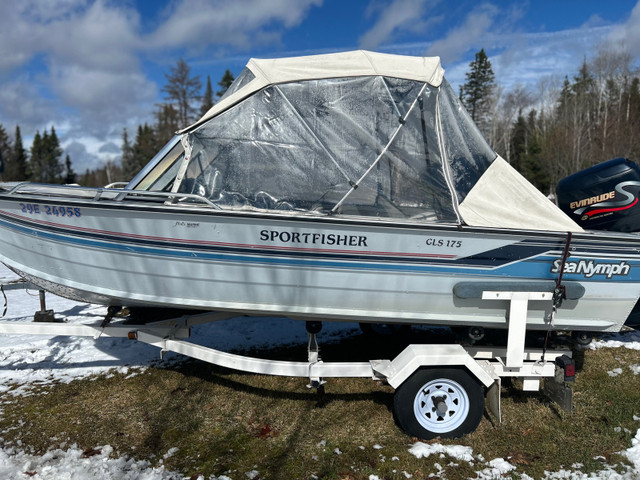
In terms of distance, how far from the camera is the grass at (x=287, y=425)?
3.30 metres

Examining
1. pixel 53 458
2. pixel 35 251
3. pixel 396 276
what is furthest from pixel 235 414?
pixel 35 251

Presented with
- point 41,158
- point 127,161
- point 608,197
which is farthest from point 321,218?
point 41,158

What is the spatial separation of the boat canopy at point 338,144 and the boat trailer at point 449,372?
0.99m

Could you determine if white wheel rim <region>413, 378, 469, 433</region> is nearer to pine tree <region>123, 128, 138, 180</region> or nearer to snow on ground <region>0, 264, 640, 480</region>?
snow on ground <region>0, 264, 640, 480</region>

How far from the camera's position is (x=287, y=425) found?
3.82 metres

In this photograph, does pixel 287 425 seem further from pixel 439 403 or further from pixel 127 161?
pixel 127 161

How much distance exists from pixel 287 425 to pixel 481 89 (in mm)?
36637

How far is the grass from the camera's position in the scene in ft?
10.8

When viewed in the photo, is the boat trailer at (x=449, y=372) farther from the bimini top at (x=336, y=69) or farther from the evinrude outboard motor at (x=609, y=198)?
the bimini top at (x=336, y=69)

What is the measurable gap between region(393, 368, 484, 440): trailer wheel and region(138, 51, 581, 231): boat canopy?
1.31 m

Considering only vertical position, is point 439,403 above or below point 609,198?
below

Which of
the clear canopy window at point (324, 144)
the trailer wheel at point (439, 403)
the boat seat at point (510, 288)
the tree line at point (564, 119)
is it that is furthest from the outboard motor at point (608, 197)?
the tree line at point (564, 119)

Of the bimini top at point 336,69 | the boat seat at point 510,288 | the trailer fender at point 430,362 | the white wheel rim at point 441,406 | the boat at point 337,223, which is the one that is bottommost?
the white wheel rim at point 441,406

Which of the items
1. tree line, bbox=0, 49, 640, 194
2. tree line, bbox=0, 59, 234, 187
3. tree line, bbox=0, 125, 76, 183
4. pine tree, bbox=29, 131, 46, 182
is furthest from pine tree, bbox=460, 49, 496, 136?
pine tree, bbox=29, 131, 46, 182
